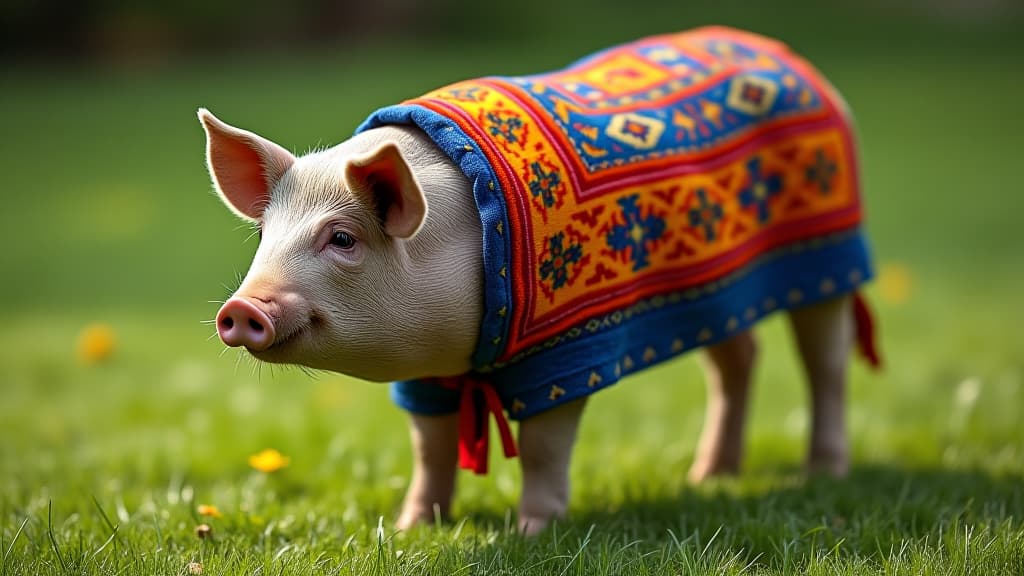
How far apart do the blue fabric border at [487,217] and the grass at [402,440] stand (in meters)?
0.58

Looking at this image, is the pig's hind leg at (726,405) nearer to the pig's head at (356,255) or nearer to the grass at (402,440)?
the grass at (402,440)

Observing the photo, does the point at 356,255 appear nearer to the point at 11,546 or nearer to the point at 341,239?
the point at 341,239

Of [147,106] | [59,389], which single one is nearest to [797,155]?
[59,389]

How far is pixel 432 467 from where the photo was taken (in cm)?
361

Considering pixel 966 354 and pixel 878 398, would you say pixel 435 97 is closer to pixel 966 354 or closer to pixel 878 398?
pixel 878 398

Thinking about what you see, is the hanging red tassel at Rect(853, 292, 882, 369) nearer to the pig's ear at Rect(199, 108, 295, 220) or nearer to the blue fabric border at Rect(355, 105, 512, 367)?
the blue fabric border at Rect(355, 105, 512, 367)

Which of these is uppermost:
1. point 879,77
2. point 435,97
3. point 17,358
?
point 435,97

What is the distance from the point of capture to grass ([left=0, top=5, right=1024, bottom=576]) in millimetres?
3057

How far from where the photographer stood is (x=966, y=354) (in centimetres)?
588

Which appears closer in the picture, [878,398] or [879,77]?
[878,398]

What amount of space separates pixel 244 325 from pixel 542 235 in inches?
33.1

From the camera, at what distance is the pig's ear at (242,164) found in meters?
3.08

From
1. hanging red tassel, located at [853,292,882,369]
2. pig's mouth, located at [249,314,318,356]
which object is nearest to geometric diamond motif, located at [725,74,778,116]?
hanging red tassel, located at [853,292,882,369]

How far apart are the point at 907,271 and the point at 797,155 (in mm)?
4717
